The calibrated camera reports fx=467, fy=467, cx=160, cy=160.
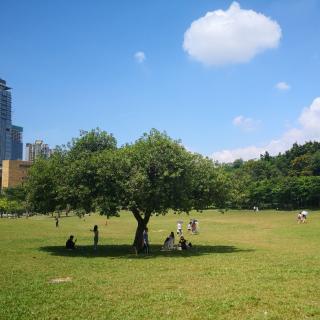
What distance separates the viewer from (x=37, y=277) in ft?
79.1

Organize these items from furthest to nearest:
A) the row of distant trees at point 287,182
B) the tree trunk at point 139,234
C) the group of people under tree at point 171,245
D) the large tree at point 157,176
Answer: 1. the row of distant trees at point 287,182
2. the group of people under tree at point 171,245
3. the tree trunk at point 139,234
4. the large tree at point 157,176

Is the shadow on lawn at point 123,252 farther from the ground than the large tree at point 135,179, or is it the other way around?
the large tree at point 135,179

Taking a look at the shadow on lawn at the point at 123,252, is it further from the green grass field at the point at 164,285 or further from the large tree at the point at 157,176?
the large tree at the point at 157,176

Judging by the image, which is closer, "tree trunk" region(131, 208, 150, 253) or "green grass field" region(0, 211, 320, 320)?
"green grass field" region(0, 211, 320, 320)

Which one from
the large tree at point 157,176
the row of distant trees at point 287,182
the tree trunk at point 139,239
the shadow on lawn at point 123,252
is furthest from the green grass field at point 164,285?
the row of distant trees at point 287,182

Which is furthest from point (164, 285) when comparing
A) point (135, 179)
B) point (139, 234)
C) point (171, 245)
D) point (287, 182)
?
point (287, 182)

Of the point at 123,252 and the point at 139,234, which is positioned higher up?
the point at 139,234

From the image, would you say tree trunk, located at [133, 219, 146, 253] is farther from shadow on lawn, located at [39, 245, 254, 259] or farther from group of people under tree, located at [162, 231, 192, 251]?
group of people under tree, located at [162, 231, 192, 251]

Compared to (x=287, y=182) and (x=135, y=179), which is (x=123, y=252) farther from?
(x=287, y=182)

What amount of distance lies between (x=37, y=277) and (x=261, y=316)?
13.3 meters

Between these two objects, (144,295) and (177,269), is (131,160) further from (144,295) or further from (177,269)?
(144,295)

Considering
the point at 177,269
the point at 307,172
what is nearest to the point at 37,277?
the point at 177,269

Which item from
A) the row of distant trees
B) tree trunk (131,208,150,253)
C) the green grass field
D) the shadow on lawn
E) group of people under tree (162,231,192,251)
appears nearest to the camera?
the green grass field

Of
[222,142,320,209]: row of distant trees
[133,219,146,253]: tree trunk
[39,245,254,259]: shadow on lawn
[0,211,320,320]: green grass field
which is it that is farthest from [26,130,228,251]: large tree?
[222,142,320,209]: row of distant trees
